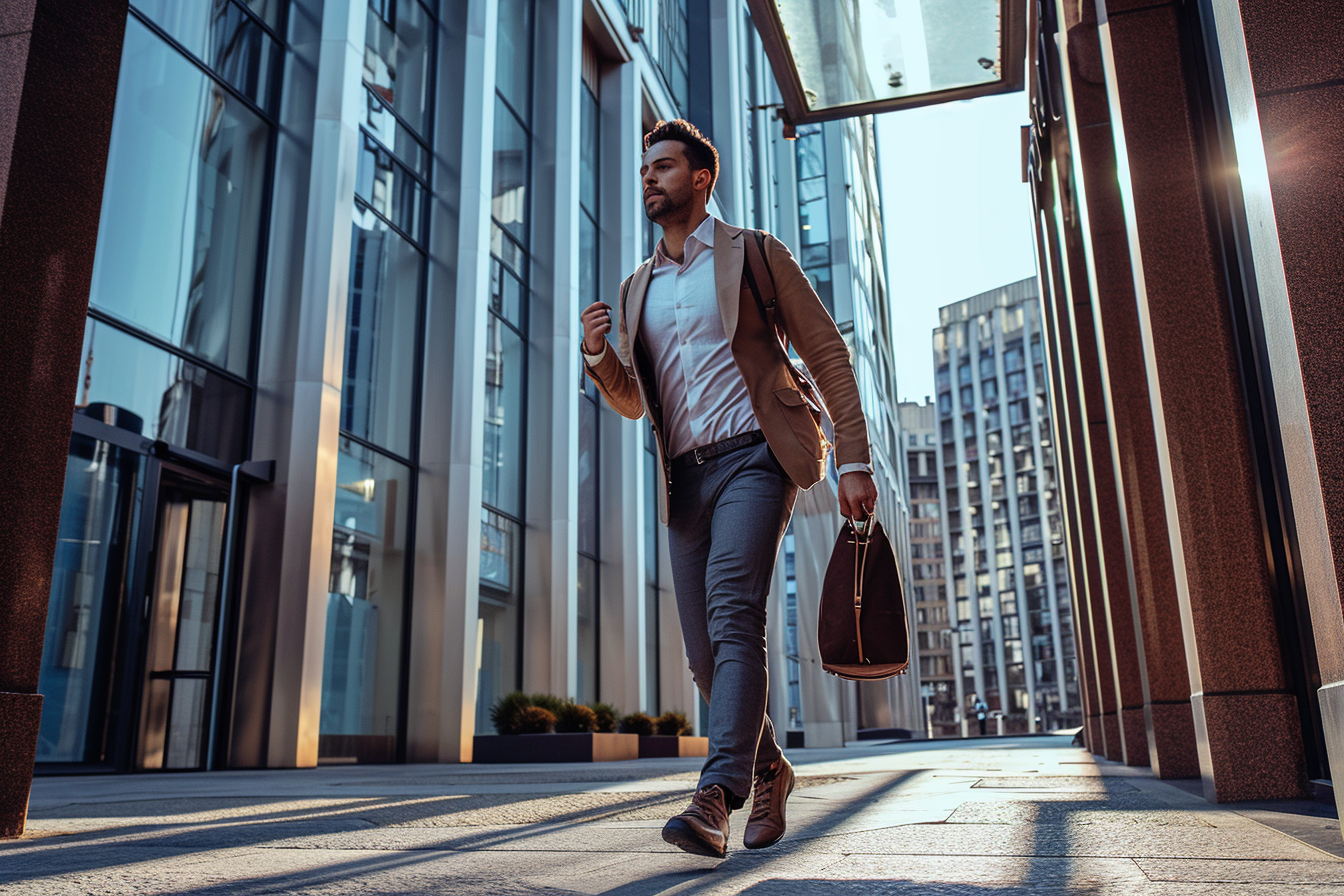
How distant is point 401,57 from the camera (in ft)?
50.0

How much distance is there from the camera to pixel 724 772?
2621mm

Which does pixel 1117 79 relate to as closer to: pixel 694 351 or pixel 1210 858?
pixel 694 351

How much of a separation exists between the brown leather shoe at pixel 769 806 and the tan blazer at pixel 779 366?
757mm

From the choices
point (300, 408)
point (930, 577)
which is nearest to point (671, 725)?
point (300, 408)

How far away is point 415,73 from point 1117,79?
1250 centimetres

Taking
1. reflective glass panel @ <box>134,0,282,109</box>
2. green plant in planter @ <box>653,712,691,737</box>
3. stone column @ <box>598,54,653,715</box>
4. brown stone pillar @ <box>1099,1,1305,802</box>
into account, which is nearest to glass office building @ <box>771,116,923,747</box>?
stone column @ <box>598,54,653,715</box>

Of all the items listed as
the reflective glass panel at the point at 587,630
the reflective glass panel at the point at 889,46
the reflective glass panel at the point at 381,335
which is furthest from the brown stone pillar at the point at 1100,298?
the reflective glass panel at the point at 587,630

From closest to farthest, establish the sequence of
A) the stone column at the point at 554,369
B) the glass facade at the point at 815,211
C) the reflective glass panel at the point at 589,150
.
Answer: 1. the stone column at the point at 554,369
2. the reflective glass panel at the point at 589,150
3. the glass facade at the point at 815,211

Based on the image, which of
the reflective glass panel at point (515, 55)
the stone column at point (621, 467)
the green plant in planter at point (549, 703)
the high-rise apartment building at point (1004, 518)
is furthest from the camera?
the high-rise apartment building at point (1004, 518)

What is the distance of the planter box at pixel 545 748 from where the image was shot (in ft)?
43.4

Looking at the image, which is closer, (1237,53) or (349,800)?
(1237,53)

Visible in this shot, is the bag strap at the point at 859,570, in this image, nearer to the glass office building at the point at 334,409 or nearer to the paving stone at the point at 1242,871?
the paving stone at the point at 1242,871

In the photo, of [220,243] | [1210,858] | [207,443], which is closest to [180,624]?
[207,443]

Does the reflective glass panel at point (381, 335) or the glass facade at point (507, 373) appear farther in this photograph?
the glass facade at point (507, 373)
